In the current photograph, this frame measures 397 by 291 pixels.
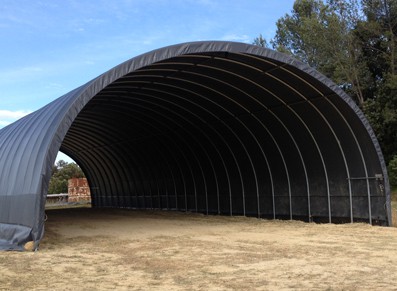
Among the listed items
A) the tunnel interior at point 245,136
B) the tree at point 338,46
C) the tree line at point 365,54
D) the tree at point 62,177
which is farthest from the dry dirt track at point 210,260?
the tree at point 62,177

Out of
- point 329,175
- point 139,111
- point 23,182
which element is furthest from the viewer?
point 139,111

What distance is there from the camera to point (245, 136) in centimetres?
2003

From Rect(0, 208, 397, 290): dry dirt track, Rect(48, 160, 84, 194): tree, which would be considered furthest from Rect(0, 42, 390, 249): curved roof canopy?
Rect(48, 160, 84, 194): tree

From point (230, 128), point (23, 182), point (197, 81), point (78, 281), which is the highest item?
point (197, 81)

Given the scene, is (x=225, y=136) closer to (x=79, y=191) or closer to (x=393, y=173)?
(x=393, y=173)

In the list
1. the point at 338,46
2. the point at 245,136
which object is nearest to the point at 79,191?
the point at 338,46

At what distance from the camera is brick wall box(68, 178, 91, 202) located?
47406 mm

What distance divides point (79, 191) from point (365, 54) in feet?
95.3

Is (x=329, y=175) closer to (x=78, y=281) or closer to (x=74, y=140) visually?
(x=78, y=281)

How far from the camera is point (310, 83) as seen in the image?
15.7 metres

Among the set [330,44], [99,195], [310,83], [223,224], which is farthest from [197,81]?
[330,44]

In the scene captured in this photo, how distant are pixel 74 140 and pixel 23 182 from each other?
20.2m

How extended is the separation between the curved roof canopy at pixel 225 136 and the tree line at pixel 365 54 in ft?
50.3

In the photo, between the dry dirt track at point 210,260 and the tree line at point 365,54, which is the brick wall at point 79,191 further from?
the dry dirt track at point 210,260
